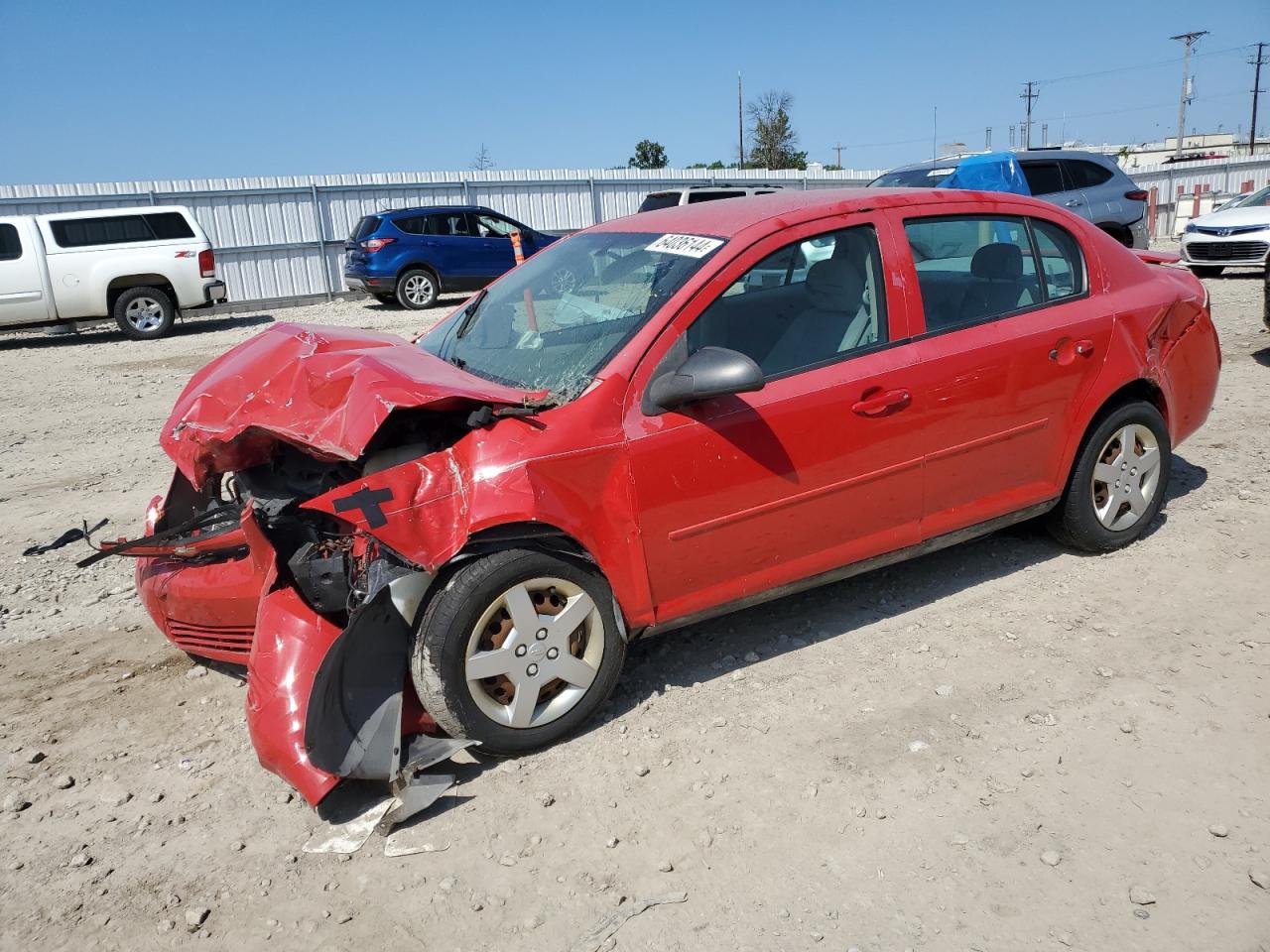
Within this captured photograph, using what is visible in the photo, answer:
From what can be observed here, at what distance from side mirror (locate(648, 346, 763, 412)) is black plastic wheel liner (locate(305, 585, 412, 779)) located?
111cm

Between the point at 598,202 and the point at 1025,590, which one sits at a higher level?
the point at 598,202

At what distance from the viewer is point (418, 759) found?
3.03 meters

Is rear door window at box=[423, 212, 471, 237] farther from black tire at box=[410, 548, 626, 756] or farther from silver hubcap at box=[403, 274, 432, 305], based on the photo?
black tire at box=[410, 548, 626, 756]

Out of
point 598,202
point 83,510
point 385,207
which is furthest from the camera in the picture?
point 598,202

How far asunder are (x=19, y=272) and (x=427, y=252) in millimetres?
6164

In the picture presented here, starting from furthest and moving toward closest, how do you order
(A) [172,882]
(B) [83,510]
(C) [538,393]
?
(B) [83,510], (C) [538,393], (A) [172,882]

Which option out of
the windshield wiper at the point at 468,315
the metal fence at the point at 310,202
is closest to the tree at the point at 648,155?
the metal fence at the point at 310,202

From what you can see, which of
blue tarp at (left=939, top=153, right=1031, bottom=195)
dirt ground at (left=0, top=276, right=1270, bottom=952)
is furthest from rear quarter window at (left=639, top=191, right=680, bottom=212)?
dirt ground at (left=0, top=276, right=1270, bottom=952)

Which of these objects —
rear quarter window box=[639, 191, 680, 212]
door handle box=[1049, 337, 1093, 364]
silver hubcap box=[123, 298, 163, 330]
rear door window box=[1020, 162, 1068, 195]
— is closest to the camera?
door handle box=[1049, 337, 1093, 364]

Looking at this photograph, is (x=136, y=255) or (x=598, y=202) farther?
(x=598, y=202)

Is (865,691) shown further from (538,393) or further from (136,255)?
(136,255)

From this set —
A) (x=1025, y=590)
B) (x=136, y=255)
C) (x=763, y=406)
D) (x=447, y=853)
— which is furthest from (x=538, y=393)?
(x=136, y=255)

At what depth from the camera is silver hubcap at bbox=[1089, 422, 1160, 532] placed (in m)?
4.40

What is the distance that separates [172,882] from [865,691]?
2357mm
